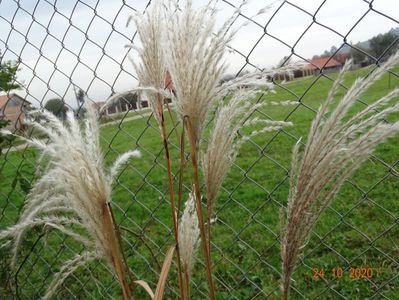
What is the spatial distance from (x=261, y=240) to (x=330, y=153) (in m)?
2.68

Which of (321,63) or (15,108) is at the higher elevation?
(15,108)

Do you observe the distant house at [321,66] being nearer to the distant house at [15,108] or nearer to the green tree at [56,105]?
the green tree at [56,105]

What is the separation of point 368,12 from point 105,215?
0.97m

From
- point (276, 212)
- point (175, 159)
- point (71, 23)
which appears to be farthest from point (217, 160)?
point (175, 159)

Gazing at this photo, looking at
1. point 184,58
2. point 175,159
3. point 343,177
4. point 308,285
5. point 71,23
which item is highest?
point 71,23

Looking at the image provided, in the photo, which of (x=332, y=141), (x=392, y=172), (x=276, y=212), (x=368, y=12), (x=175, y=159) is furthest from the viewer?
(x=175, y=159)

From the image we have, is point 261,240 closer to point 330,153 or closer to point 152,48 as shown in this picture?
point 152,48

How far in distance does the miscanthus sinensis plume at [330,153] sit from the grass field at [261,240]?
0.51 meters

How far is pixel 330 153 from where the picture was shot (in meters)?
0.95

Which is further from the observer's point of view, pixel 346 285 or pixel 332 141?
pixel 346 285

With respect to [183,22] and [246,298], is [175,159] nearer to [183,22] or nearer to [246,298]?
[246,298]

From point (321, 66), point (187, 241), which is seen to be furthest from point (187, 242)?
point (321, 66)

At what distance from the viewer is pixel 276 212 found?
4.07m

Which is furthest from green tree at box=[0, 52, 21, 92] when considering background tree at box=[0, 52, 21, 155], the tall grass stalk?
the tall grass stalk
